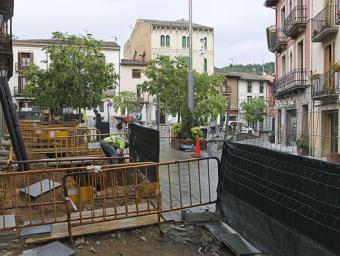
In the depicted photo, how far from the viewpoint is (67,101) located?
2453cm

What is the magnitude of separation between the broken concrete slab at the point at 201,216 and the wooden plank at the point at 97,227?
0.44m

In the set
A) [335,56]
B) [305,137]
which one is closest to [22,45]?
[335,56]

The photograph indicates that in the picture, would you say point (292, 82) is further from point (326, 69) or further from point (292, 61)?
point (326, 69)

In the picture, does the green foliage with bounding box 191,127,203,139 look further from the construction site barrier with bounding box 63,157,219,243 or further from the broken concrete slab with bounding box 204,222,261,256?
the broken concrete slab with bounding box 204,222,261,256

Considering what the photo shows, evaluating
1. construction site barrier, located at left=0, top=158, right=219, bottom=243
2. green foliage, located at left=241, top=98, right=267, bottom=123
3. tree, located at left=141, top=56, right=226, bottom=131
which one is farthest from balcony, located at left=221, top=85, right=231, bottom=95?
construction site barrier, located at left=0, top=158, right=219, bottom=243

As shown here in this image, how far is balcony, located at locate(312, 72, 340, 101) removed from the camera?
20.5 metres

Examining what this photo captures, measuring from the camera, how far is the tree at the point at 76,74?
942 inches

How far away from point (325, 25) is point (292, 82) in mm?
6428

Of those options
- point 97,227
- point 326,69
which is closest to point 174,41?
point 326,69

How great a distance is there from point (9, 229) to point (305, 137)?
10986 mm

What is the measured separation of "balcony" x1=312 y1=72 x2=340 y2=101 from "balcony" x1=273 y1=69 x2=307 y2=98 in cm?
275

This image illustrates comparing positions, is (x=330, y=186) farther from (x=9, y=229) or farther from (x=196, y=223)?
(x=9, y=229)

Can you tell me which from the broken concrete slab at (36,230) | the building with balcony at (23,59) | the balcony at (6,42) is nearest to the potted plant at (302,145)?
the broken concrete slab at (36,230)

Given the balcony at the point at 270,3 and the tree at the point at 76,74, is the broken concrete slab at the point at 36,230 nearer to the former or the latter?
the tree at the point at 76,74
